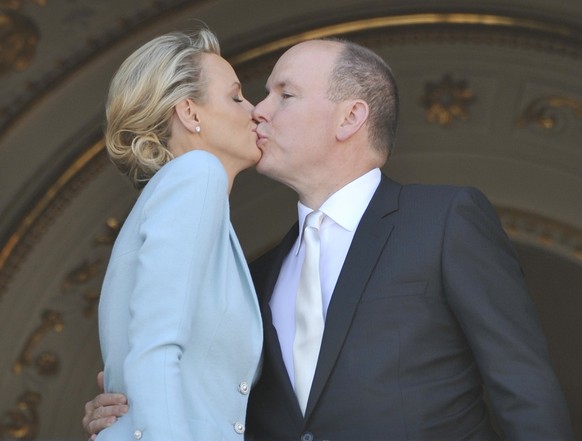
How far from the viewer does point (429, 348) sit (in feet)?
9.30

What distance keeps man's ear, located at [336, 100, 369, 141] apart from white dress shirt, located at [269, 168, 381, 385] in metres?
0.10

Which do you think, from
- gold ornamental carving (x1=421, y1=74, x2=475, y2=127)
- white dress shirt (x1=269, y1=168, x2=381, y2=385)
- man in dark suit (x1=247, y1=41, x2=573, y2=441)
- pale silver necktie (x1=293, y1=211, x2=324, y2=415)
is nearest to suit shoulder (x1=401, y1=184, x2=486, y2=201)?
man in dark suit (x1=247, y1=41, x2=573, y2=441)

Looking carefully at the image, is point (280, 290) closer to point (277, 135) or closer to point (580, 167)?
point (277, 135)

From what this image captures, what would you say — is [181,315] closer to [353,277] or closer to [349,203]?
[353,277]

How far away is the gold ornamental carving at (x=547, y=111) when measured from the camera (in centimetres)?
432

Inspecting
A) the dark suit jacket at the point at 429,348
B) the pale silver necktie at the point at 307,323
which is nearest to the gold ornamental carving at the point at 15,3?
the pale silver necktie at the point at 307,323

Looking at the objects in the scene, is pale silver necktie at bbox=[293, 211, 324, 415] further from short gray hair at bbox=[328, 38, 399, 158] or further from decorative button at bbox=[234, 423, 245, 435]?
short gray hair at bbox=[328, 38, 399, 158]

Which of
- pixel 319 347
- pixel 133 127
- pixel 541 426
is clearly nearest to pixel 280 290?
pixel 319 347

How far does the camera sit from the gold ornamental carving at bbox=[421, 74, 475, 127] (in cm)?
438

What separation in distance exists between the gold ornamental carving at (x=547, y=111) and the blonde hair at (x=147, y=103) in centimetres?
153

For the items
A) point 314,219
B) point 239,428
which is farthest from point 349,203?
point 239,428

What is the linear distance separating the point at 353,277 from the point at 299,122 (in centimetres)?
46

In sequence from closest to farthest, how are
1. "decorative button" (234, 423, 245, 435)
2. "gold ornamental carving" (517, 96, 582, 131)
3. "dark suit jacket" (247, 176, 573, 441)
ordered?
"decorative button" (234, 423, 245, 435), "dark suit jacket" (247, 176, 573, 441), "gold ornamental carving" (517, 96, 582, 131)

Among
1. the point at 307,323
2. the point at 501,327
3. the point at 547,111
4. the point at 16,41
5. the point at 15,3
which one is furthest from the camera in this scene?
the point at 547,111
